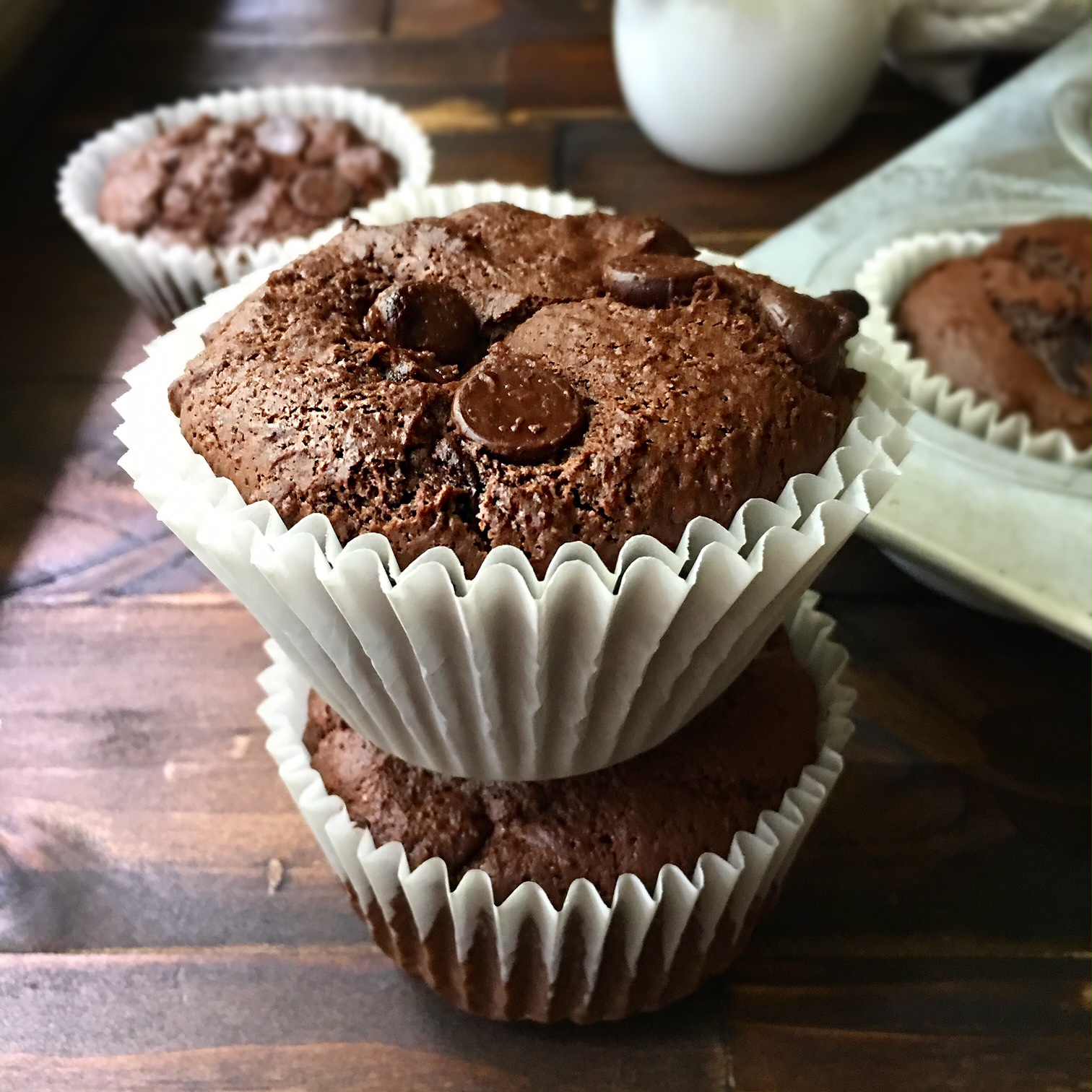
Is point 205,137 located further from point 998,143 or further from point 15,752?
point 998,143

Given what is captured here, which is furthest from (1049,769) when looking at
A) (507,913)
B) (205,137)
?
(205,137)

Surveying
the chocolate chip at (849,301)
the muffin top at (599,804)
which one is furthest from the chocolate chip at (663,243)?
the muffin top at (599,804)

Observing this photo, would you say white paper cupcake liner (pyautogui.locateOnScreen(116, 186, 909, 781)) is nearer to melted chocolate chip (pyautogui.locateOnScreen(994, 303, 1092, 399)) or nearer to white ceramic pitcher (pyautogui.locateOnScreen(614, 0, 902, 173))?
melted chocolate chip (pyautogui.locateOnScreen(994, 303, 1092, 399))

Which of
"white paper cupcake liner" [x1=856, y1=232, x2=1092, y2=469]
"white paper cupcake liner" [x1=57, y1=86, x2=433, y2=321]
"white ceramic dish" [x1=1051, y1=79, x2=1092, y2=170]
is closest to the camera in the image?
"white paper cupcake liner" [x1=856, y1=232, x2=1092, y2=469]

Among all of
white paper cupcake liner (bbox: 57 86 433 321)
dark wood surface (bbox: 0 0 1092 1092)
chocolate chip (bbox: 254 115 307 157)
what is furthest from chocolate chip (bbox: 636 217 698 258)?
chocolate chip (bbox: 254 115 307 157)

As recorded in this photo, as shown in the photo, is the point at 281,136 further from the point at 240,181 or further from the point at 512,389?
the point at 512,389

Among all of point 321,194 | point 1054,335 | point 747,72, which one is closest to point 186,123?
point 321,194
